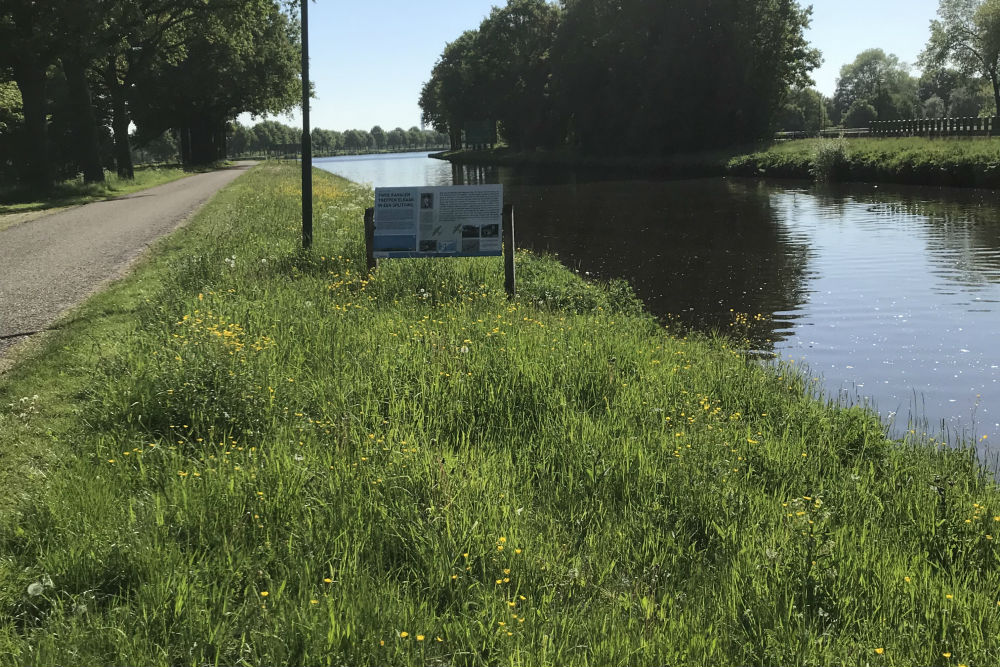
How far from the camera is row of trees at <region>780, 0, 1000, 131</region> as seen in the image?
76.4 meters

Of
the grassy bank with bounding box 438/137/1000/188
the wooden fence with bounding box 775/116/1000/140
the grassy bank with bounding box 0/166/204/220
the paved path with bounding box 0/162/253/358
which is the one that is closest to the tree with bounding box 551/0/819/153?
the grassy bank with bounding box 438/137/1000/188

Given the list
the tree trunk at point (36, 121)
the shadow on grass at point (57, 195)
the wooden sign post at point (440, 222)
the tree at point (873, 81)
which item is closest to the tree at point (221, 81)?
the shadow on grass at point (57, 195)

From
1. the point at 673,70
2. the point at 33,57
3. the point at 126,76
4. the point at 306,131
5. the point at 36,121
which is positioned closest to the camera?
the point at 306,131

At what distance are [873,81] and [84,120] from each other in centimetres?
14229

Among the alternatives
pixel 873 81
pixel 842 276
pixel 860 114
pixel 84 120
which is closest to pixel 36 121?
pixel 84 120

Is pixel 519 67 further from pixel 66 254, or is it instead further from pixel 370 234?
pixel 370 234

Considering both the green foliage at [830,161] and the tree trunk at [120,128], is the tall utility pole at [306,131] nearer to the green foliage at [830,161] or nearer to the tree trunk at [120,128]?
the tree trunk at [120,128]

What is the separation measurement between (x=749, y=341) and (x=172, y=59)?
44.9m

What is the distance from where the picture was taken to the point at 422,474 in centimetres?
467

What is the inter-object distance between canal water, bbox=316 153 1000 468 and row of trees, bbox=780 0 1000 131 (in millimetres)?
40871

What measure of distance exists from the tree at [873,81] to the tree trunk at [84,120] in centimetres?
10750

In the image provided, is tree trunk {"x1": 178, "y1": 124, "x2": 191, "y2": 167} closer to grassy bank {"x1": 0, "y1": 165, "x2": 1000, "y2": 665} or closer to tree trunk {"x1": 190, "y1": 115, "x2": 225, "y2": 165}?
tree trunk {"x1": 190, "y1": 115, "x2": 225, "y2": 165}

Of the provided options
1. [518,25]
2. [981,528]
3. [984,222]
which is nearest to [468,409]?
[981,528]

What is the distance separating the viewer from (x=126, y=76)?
45031mm
